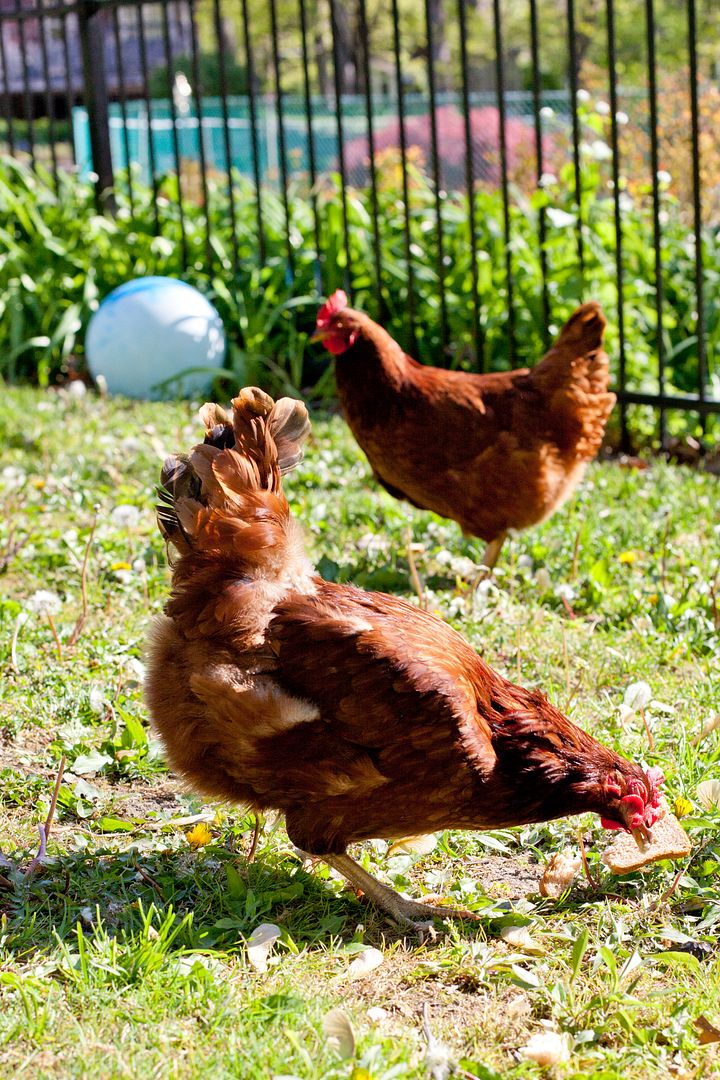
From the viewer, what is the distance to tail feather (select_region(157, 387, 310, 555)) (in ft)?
8.98

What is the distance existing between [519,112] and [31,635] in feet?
69.2

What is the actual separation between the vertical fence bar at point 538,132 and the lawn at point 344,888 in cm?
213

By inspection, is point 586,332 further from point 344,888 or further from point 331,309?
point 344,888

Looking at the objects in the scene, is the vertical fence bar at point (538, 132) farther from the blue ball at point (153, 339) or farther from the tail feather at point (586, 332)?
the blue ball at point (153, 339)

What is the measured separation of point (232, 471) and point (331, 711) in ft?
2.10

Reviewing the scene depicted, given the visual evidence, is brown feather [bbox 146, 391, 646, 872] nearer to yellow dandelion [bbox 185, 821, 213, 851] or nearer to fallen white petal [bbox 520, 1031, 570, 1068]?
yellow dandelion [bbox 185, 821, 213, 851]

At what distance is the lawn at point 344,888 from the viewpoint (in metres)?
2.17

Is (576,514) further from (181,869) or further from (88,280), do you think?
(88,280)

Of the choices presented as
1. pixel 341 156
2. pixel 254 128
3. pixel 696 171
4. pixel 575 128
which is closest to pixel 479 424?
pixel 696 171

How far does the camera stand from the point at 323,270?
789 centimetres

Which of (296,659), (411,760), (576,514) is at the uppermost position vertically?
(296,659)

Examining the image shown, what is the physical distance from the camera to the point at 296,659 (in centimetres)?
258

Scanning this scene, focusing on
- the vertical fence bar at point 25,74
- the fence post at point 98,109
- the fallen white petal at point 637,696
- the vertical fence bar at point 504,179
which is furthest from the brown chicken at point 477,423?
the vertical fence bar at point 25,74

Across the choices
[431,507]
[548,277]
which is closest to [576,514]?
[431,507]
